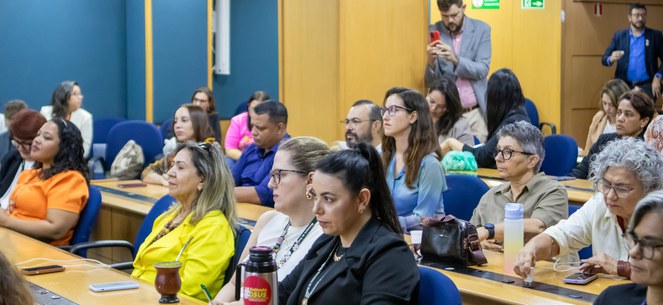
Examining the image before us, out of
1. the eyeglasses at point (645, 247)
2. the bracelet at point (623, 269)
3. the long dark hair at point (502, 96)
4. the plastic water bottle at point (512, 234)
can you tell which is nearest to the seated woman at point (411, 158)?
the plastic water bottle at point (512, 234)

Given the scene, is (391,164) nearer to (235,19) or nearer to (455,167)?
(455,167)

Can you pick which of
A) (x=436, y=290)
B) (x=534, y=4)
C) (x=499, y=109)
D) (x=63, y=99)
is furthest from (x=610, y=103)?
(x=436, y=290)

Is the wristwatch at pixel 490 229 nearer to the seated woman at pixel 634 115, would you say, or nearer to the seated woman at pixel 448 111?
the seated woman at pixel 634 115

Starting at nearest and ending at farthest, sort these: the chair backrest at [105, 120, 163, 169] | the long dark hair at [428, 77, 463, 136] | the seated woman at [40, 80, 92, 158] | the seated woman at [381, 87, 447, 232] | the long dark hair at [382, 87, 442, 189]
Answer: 1. the seated woman at [381, 87, 447, 232]
2. the long dark hair at [382, 87, 442, 189]
3. the long dark hair at [428, 77, 463, 136]
4. the chair backrest at [105, 120, 163, 169]
5. the seated woman at [40, 80, 92, 158]

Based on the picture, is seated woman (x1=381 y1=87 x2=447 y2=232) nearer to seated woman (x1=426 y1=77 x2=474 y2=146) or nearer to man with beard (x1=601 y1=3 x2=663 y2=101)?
seated woman (x1=426 y1=77 x2=474 y2=146)

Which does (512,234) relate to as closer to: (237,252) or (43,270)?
(237,252)

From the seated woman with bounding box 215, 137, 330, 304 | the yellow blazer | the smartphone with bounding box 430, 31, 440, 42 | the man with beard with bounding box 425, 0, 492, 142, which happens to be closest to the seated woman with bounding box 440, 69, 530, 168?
the man with beard with bounding box 425, 0, 492, 142

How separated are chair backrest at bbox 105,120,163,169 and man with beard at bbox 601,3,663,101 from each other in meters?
5.13

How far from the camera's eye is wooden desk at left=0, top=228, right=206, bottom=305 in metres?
3.08

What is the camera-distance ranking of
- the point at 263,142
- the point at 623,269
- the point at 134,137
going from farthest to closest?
the point at 134,137 < the point at 263,142 < the point at 623,269

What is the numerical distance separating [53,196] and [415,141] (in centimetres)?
191

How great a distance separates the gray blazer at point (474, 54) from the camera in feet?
24.6

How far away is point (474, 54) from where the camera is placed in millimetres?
7664

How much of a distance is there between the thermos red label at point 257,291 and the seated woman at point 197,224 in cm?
94
